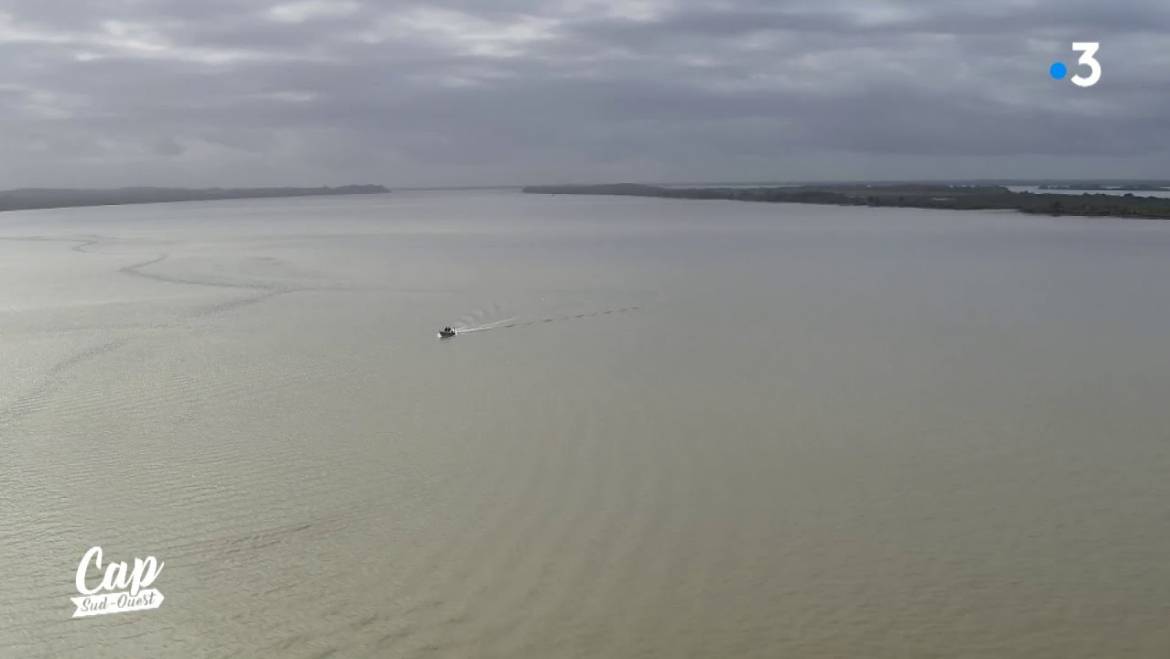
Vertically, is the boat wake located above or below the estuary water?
above

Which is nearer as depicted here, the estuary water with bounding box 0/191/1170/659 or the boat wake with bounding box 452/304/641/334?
the estuary water with bounding box 0/191/1170/659

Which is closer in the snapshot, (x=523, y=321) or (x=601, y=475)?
(x=601, y=475)

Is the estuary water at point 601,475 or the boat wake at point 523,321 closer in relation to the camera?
the estuary water at point 601,475

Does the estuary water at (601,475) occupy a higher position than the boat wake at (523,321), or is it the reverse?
the boat wake at (523,321)

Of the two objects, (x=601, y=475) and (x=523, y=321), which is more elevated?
(x=523, y=321)

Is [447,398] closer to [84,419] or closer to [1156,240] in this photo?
[84,419]

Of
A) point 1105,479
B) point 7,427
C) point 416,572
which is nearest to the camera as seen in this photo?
point 416,572

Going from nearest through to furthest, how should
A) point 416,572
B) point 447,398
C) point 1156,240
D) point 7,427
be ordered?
point 416,572, point 7,427, point 447,398, point 1156,240

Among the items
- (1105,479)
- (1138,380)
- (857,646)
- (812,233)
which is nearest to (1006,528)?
(1105,479)
